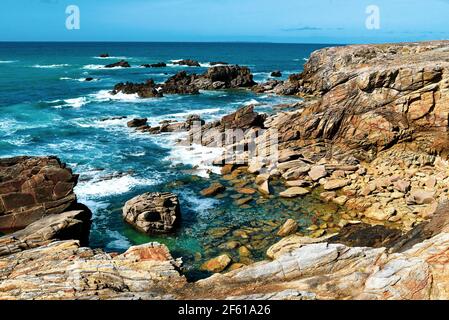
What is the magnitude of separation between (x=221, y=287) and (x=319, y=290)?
3424mm

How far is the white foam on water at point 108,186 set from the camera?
29.6m

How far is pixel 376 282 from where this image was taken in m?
12.0

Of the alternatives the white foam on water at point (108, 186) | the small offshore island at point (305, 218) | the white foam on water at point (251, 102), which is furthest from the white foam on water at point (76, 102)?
the white foam on water at point (108, 186)

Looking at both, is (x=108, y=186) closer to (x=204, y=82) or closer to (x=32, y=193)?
(x=32, y=193)

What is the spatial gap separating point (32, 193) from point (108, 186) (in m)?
8.10

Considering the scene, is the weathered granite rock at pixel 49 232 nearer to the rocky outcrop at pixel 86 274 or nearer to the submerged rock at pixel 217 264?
the rocky outcrop at pixel 86 274

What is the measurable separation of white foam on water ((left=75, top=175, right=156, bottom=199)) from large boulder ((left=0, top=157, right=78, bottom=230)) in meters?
5.06

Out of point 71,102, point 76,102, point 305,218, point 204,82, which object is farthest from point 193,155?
point 204,82

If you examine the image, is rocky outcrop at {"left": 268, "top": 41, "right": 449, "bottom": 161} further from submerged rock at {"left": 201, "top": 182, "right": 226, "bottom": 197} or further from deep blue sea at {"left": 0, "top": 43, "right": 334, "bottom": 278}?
deep blue sea at {"left": 0, "top": 43, "right": 334, "bottom": 278}

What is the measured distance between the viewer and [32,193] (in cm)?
2328

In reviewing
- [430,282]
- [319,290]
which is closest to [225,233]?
[319,290]

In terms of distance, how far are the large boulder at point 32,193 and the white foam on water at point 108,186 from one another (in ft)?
16.6

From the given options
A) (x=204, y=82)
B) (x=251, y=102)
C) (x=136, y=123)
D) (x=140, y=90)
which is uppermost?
(x=204, y=82)

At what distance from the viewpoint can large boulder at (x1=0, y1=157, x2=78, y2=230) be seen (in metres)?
22.7
